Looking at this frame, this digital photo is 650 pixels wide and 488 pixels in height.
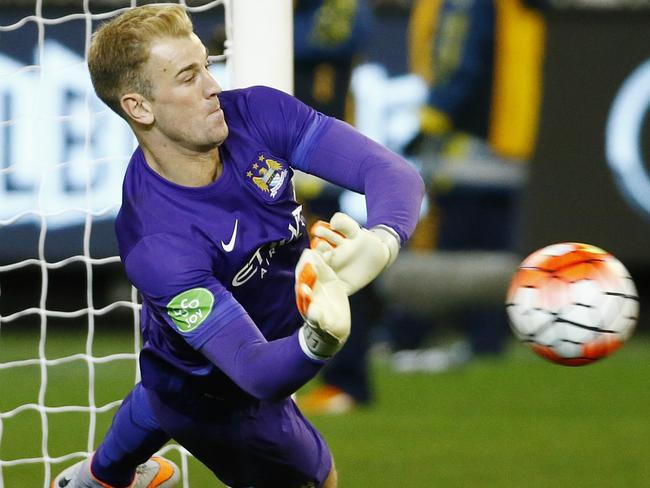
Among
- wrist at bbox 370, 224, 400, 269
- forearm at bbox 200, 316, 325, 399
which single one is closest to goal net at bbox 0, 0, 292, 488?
forearm at bbox 200, 316, 325, 399

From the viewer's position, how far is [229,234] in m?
2.74

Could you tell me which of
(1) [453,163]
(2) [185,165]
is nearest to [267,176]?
(2) [185,165]

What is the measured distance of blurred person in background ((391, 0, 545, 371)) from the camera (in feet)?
23.1

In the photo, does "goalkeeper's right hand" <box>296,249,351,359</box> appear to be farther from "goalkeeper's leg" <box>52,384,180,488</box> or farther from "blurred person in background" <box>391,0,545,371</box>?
"blurred person in background" <box>391,0,545,371</box>

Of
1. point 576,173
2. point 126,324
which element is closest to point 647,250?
point 576,173

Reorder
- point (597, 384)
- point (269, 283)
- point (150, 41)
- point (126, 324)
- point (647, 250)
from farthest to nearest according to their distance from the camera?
point (126, 324) → point (647, 250) → point (597, 384) → point (269, 283) → point (150, 41)

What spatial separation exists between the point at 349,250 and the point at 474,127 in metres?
5.24

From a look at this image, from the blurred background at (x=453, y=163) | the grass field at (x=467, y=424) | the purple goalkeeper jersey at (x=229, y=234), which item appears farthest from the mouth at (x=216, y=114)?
the blurred background at (x=453, y=163)

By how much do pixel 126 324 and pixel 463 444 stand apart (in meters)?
3.46

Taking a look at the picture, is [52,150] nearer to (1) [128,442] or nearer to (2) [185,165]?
(1) [128,442]

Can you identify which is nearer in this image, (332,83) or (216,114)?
(216,114)

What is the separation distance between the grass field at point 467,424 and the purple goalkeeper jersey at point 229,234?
4.90 feet

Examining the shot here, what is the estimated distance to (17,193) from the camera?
266 inches

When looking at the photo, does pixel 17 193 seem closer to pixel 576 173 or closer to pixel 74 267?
pixel 74 267
